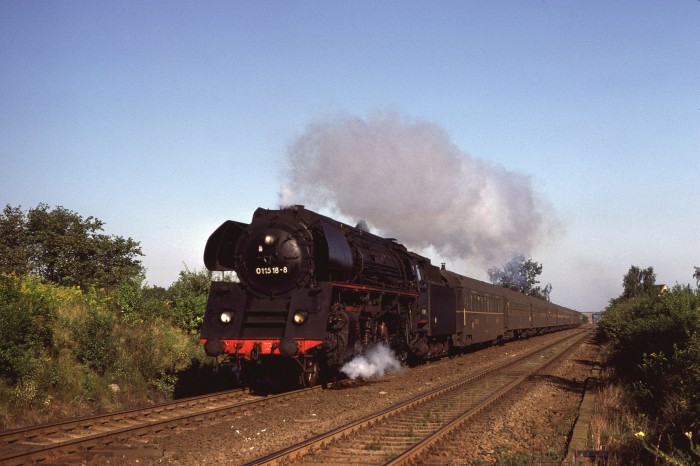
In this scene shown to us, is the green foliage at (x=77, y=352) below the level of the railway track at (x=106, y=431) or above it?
above

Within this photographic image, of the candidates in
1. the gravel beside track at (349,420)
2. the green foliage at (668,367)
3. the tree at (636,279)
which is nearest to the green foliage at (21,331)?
the gravel beside track at (349,420)

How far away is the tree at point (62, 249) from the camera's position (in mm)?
33969

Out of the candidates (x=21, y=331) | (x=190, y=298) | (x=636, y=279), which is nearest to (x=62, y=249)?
(x=190, y=298)

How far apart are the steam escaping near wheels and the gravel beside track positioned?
34 centimetres

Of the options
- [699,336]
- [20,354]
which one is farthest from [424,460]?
[20,354]

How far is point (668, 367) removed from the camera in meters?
10.4

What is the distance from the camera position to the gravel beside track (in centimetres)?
728

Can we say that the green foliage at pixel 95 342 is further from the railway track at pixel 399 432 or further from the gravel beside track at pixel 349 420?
the railway track at pixel 399 432

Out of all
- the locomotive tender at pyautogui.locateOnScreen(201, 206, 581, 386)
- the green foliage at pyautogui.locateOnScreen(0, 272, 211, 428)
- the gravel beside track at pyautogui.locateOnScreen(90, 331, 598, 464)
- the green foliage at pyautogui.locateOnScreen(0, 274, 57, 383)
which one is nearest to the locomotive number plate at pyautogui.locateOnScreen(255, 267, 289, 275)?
the locomotive tender at pyautogui.locateOnScreen(201, 206, 581, 386)

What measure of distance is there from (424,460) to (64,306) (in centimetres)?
1040

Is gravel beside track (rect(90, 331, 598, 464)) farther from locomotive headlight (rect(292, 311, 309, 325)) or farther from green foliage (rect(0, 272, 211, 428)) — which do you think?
green foliage (rect(0, 272, 211, 428))

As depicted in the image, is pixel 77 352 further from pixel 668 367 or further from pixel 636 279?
pixel 636 279

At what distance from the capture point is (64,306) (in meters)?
14.0

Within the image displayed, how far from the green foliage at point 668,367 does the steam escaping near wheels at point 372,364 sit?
18.6ft
